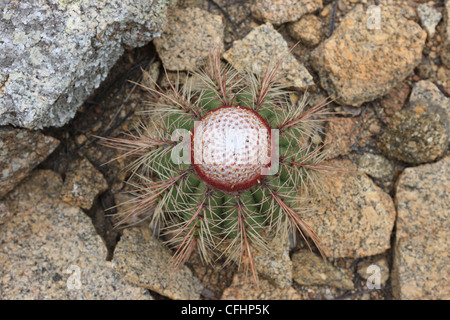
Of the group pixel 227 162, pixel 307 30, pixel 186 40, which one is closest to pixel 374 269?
pixel 227 162

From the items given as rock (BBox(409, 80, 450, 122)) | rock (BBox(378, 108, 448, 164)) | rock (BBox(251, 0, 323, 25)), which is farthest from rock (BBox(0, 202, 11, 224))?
rock (BBox(409, 80, 450, 122))

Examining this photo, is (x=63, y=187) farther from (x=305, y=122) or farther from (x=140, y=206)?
(x=305, y=122)

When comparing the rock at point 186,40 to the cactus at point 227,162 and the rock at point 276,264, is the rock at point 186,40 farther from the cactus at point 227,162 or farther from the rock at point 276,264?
the rock at point 276,264

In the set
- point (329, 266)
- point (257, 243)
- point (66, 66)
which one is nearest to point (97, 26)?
point (66, 66)

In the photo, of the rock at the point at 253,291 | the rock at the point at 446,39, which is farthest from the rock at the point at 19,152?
the rock at the point at 446,39

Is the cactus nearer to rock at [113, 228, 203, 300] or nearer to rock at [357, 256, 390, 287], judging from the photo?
rock at [113, 228, 203, 300]

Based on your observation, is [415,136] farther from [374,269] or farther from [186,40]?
[186,40]
